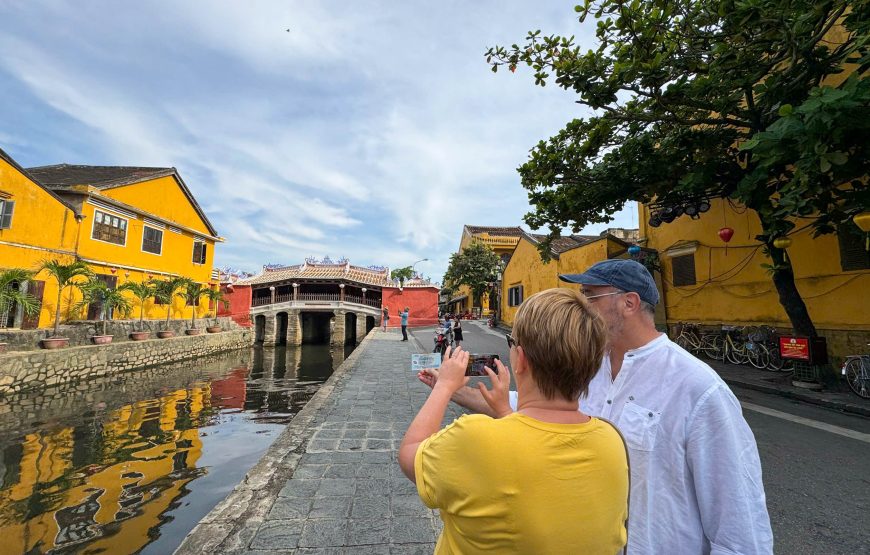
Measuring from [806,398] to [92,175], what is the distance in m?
25.8

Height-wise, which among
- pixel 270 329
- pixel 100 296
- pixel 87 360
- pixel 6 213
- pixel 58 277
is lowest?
pixel 87 360

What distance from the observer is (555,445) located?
0.98 metres

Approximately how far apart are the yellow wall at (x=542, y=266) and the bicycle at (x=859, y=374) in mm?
6140

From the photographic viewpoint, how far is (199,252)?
22.3 meters

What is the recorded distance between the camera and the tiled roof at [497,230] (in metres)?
40.6

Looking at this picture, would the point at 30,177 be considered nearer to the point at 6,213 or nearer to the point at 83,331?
the point at 6,213

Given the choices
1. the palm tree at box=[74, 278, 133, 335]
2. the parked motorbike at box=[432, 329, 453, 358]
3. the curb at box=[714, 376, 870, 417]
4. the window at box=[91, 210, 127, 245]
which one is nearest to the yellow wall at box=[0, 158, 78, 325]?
the window at box=[91, 210, 127, 245]

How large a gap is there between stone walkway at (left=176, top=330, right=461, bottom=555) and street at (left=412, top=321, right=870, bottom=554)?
8.39 feet

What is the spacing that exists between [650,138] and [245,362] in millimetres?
19079

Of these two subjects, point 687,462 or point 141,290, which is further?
point 141,290

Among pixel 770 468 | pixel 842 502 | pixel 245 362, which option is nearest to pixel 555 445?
pixel 842 502

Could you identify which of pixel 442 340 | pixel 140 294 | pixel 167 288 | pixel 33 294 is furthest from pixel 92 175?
pixel 442 340

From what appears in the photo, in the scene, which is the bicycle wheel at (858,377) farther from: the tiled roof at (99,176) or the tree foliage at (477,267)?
the tree foliage at (477,267)

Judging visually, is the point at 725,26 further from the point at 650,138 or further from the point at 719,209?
the point at 719,209
